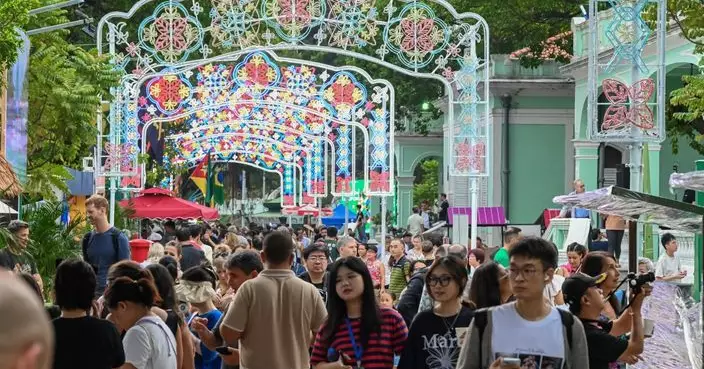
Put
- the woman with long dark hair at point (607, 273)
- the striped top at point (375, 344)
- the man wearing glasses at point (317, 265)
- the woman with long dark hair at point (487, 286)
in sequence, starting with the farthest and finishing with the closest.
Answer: the man wearing glasses at point (317, 265) → the woman with long dark hair at point (607, 273) → the woman with long dark hair at point (487, 286) → the striped top at point (375, 344)

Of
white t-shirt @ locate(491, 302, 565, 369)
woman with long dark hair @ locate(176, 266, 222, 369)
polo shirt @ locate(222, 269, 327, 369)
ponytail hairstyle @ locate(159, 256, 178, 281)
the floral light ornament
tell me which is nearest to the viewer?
white t-shirt @ locate(491, 302, 565, 369)

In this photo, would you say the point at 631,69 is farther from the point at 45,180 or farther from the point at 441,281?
the point at 441,281

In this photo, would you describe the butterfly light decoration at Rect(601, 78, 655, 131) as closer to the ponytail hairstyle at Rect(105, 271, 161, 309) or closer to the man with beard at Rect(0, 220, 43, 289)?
the man with beard at Rect(0, 220, 43, 289)

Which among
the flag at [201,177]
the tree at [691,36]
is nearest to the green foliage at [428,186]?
the flag at [201,177]

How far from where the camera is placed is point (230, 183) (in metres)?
102

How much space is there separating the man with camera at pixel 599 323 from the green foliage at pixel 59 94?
1442 centimetres

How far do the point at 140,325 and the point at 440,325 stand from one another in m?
1.57

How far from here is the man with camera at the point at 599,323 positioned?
756 cm

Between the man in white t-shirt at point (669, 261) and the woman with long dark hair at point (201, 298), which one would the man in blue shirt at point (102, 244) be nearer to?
the woman with long dark hair at point (201, 298)

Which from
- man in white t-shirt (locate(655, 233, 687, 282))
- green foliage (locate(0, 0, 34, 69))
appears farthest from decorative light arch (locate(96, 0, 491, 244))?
green foliage (locate(0, 0, 34, 69))

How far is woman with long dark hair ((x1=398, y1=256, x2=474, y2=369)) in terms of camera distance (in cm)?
791

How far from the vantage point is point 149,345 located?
8.01 metres

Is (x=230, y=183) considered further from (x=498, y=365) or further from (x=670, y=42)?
(x=498, y=365)

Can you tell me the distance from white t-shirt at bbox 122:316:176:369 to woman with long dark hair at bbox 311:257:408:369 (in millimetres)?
810
